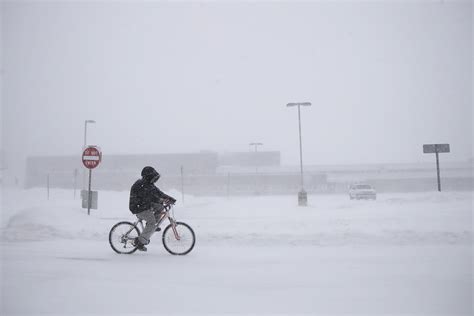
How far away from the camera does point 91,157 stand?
12711mm

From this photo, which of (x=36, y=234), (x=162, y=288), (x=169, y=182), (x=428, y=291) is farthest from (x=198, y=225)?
(x=169, y=182)

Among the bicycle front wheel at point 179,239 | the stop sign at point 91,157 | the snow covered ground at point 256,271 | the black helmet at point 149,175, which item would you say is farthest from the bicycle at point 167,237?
the stop sign at point 91,157

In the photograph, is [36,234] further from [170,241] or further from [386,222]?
[386,222]

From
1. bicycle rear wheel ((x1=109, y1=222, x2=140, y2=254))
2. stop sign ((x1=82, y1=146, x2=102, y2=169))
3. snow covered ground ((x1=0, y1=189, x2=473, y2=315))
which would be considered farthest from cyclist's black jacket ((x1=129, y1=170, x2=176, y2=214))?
stop sign ((x1=82, y1=146, x2=102, y2=169))

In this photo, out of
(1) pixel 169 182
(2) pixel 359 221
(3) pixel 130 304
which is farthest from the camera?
(1) pixel 169 182

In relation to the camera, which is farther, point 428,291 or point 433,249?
point 433,249

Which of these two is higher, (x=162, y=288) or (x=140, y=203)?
(x=140, y=203)

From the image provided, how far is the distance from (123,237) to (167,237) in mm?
983

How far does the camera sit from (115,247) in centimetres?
752

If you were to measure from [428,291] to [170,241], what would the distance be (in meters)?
5.11

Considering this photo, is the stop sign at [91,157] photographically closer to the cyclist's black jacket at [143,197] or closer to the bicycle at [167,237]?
the bicycle at [167,237]

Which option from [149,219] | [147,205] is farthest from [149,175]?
[149,219]

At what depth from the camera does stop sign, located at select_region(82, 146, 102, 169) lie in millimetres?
12641

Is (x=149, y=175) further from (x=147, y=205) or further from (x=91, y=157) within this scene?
(x=91, y=157)
